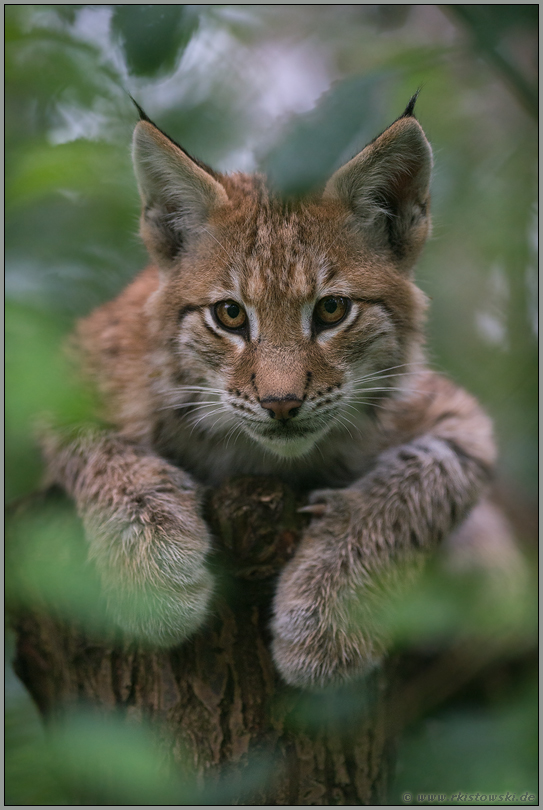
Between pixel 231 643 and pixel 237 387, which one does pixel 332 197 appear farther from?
pixel 231 643

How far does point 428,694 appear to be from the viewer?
5258 mm

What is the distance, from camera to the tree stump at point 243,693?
388cm

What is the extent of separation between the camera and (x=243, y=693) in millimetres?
4043

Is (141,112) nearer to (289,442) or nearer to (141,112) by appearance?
(141,112)

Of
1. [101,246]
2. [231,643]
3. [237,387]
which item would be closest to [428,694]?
[231,643]

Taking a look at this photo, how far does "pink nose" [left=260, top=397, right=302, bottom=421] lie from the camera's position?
376 centimetres

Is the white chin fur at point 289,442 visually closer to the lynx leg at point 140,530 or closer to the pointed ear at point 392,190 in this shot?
the lynx leg at point 140,530

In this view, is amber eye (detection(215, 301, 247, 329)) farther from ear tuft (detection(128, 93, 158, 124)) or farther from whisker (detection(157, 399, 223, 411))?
ear tuft (detection(128, 93, 158, 124))

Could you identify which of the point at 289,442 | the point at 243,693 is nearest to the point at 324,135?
the point at 289,442

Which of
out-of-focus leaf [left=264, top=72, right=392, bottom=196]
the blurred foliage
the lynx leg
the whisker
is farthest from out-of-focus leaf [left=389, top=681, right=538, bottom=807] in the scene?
out-of-focus leaf [left=264, top=72, right=392, bottom=196]

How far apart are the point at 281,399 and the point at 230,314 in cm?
82

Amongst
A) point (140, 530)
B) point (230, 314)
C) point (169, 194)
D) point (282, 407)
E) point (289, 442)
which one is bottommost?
point (140, 530)

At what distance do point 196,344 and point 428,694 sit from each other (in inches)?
125

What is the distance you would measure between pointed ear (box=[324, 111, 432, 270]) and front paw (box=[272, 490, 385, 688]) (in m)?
1.90
